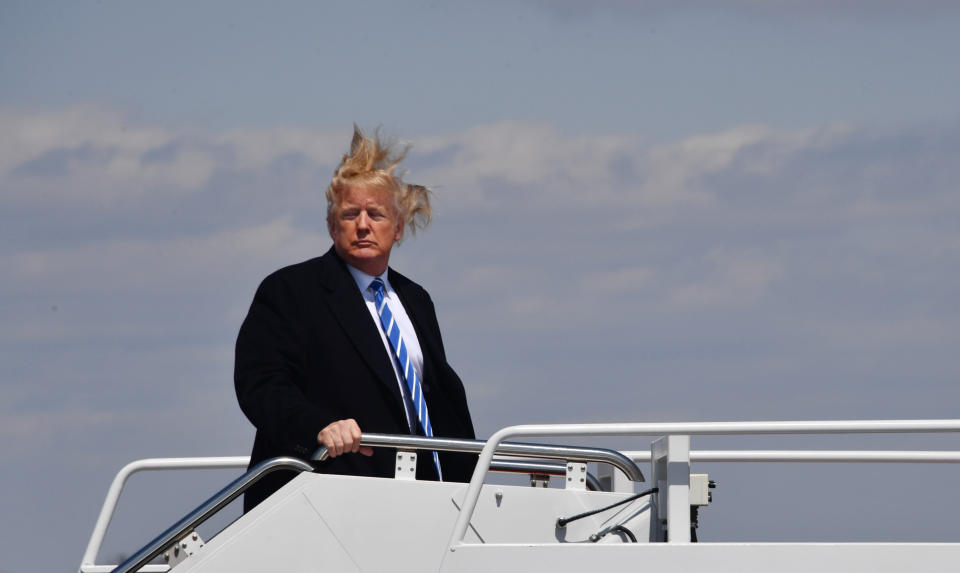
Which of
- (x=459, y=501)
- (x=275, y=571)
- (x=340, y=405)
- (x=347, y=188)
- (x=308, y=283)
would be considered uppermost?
(x=347, y=188)

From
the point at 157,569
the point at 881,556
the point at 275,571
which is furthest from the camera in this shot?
the point at 157,569

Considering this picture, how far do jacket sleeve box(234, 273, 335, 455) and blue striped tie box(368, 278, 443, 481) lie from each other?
43 centimetres

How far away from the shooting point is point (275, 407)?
5.81 m

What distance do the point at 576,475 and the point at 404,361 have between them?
3.14 feet

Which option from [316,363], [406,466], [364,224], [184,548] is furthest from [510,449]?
[184,548]

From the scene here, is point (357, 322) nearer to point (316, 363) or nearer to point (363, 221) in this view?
point (316, 363)

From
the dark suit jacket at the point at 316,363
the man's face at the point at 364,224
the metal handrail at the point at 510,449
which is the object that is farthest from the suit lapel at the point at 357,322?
the metal handrail at the point at 510,449

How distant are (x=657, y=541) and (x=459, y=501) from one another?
2.82ft

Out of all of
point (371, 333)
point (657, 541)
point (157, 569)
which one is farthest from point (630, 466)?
point (157, 569)

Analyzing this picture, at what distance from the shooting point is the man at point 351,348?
5.95 m

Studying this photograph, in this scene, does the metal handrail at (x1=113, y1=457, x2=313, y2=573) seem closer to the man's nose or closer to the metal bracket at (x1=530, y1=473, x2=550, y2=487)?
the man's nose

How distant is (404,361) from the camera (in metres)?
6.27

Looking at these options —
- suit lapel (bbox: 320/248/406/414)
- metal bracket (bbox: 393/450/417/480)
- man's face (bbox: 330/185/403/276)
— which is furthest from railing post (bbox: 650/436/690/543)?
man's face (bbox: 330/185/403/276)

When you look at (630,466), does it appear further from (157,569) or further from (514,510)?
(157,569)
